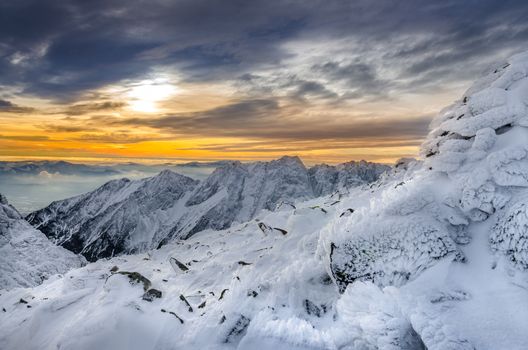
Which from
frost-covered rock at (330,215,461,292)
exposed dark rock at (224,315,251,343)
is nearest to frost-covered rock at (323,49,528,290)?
frost-covered rock at (330,215,461,292)

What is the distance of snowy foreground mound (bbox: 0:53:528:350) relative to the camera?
980 centimetres

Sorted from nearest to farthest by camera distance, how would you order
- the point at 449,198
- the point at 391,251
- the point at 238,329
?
the point at 391,251, the point at 449,198, the point at 238,329

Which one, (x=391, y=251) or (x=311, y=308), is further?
(x=311, y=308)

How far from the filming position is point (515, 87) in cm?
1444

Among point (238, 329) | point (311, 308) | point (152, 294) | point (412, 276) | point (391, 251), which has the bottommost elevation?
point (152, 294)

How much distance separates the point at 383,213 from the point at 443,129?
5.64 meters

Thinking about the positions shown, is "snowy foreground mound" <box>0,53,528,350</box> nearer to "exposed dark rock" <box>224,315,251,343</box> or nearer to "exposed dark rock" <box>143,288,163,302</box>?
"exposed dark rock" <box>224,315,251,343</box>

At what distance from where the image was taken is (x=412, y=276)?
11.4 meters

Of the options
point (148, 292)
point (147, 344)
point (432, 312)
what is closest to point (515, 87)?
point (432, 312)

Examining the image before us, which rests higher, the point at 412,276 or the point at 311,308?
the point at 412,276

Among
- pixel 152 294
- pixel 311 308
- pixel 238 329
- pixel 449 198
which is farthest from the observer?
pixel 152 294

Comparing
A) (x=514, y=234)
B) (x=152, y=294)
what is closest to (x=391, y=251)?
(x=514, y=234)

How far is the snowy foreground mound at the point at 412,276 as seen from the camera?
32.1ft

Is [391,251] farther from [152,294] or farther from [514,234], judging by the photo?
[152,294]
